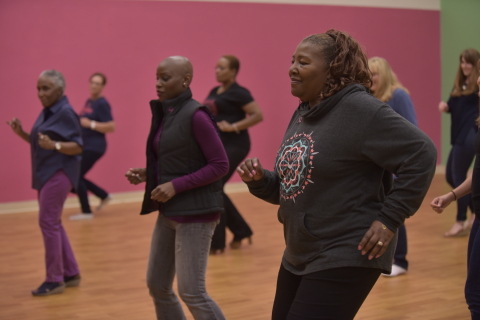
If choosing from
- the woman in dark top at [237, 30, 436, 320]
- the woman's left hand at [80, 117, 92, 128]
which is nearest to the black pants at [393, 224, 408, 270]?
the woman in dark top at [237, 30, 436, 320]

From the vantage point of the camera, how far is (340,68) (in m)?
2.34

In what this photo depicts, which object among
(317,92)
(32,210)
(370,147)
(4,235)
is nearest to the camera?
(370,147)

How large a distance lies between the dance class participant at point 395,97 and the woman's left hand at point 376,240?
2.90 metres

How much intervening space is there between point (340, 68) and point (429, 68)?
1025 centimetres

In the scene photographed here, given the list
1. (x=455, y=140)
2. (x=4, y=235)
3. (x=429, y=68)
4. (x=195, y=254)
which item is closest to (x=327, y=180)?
(x=195, y=254)

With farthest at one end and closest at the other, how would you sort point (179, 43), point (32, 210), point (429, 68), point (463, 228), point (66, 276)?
point (429, 68)
point (179, 43)
point (32, 210)
point (463, 228)
point (66, 276)

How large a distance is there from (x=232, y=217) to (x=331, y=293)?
4.11 meters

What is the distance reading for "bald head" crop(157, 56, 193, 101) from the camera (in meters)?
3.36

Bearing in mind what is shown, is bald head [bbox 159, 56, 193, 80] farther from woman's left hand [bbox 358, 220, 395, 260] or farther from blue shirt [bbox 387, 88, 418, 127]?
blue shirt [bbox 387, 88, 418, 127]

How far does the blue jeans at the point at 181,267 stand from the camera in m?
3.12

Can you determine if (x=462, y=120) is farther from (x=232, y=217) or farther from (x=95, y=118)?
(x=95, y=118)

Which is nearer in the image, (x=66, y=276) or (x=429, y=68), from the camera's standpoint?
(x=66, y=276)

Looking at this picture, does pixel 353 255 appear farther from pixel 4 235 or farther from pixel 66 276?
pixel 4 235

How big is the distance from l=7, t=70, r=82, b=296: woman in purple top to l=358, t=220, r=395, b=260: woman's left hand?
10.0 ft
